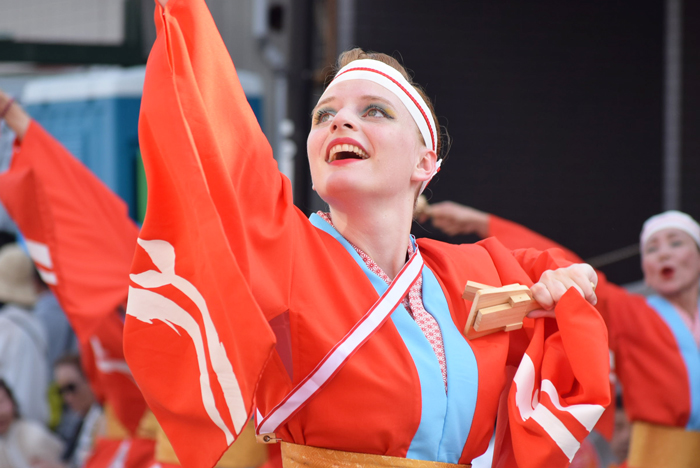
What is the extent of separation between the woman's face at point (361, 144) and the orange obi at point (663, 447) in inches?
77.6

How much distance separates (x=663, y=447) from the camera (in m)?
3.10

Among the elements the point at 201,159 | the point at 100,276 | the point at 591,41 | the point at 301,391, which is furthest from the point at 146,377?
the point at 591,41

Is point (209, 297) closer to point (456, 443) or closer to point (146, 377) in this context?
point (146, 377)

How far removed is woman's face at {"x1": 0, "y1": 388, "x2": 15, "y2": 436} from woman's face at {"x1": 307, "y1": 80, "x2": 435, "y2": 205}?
3.09m

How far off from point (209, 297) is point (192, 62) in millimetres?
412

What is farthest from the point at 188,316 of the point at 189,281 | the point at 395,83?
the point at 395,83

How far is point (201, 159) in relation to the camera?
1354 mm

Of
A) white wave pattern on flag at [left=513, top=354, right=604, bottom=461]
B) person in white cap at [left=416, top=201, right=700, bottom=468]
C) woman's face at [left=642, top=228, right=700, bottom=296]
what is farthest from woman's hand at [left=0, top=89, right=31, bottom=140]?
woman's face at [left=642, top=228, right=700, bottom=296]

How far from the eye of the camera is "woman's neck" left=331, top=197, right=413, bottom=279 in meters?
1.59

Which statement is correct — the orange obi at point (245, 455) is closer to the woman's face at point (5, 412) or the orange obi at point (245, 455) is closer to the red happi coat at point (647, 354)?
the red happi coat at point (647, 354)

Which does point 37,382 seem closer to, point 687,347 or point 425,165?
point 687,347

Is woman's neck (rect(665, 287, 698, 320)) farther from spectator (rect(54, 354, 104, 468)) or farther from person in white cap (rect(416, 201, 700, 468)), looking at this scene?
spectator (rect(54, 354, 104, 468))

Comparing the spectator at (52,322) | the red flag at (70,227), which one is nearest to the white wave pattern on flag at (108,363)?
the red flag at (70,227)

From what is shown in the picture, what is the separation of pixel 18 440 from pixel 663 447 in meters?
3.00
